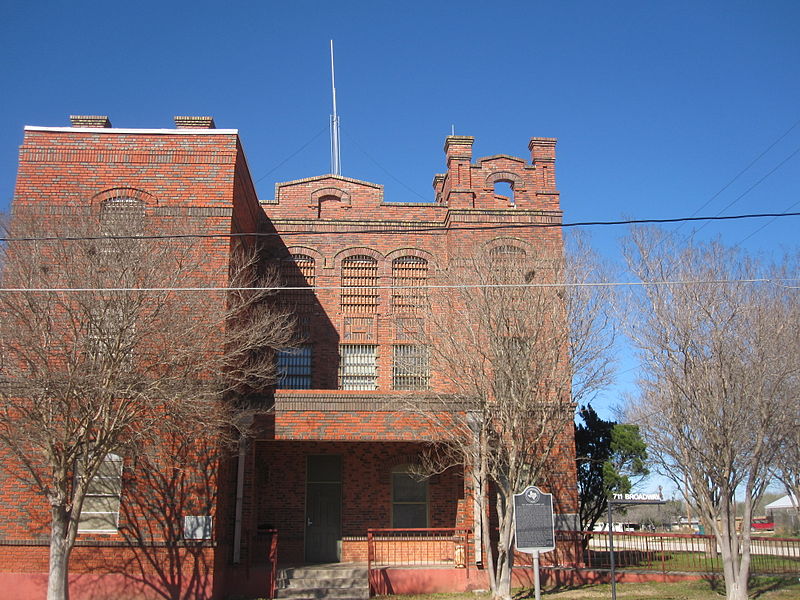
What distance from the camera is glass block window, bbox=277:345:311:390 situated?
2084 cm

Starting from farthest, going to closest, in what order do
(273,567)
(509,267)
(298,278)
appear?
(298,278) → (509,267) → (273,567)

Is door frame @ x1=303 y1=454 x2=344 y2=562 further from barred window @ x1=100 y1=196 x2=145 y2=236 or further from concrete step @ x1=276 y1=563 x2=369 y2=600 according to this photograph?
barred window @ x1=100 y1=196 x2=145 y2=236

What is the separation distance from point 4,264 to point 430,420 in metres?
9.02

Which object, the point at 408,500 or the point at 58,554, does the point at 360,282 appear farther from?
the point at 58,554

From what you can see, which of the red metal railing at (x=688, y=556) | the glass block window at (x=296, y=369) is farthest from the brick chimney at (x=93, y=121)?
the red metal railing at (x=688, y=556)

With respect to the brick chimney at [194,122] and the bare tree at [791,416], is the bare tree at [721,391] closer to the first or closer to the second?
the bare tree at [791,416]

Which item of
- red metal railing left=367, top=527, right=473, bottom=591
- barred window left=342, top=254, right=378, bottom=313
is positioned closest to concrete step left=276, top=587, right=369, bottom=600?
red metal railing left=367, top=527, right=473, bottom=591

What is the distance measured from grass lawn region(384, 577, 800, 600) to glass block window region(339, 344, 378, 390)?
21.2 ft

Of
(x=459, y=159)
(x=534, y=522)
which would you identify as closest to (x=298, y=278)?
(x=459, y=159)

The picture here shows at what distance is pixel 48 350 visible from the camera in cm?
1252

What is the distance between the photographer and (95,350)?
12453 mm

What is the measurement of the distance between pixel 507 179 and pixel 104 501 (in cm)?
1354

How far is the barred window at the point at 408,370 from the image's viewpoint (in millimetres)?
18453

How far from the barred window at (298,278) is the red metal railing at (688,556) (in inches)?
388
